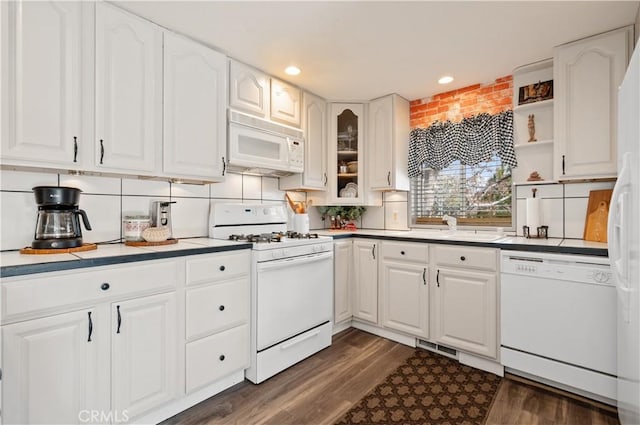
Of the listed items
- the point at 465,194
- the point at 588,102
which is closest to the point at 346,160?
the point at 465,194

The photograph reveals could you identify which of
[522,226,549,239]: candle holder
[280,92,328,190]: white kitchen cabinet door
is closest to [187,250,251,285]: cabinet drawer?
[280,92,328,190]: white kitchen cabinet door

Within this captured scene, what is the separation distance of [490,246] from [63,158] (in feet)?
8.71

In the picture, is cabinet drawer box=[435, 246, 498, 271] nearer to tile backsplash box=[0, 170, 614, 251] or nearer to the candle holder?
the candle holder

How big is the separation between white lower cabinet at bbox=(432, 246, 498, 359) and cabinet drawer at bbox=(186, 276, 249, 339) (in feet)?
4.88

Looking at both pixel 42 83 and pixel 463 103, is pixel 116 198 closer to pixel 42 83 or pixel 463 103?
pixel 42 83

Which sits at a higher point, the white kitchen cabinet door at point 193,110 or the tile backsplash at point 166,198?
the white kitchen cabinet door at point 193,110

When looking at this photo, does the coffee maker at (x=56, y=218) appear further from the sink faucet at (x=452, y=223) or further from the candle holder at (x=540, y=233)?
the candle holder at (x=540, y=233)

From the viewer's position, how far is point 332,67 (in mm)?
2533

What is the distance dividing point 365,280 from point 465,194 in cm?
130

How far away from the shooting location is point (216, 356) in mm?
1904

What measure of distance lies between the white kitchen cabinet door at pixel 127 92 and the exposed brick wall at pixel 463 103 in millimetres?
2489

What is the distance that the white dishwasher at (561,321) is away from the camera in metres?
1.79

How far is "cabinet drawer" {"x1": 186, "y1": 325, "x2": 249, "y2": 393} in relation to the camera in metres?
1.80

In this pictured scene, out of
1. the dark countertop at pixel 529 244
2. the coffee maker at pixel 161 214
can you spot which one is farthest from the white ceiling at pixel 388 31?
the dark countertop at pixel 529 244
